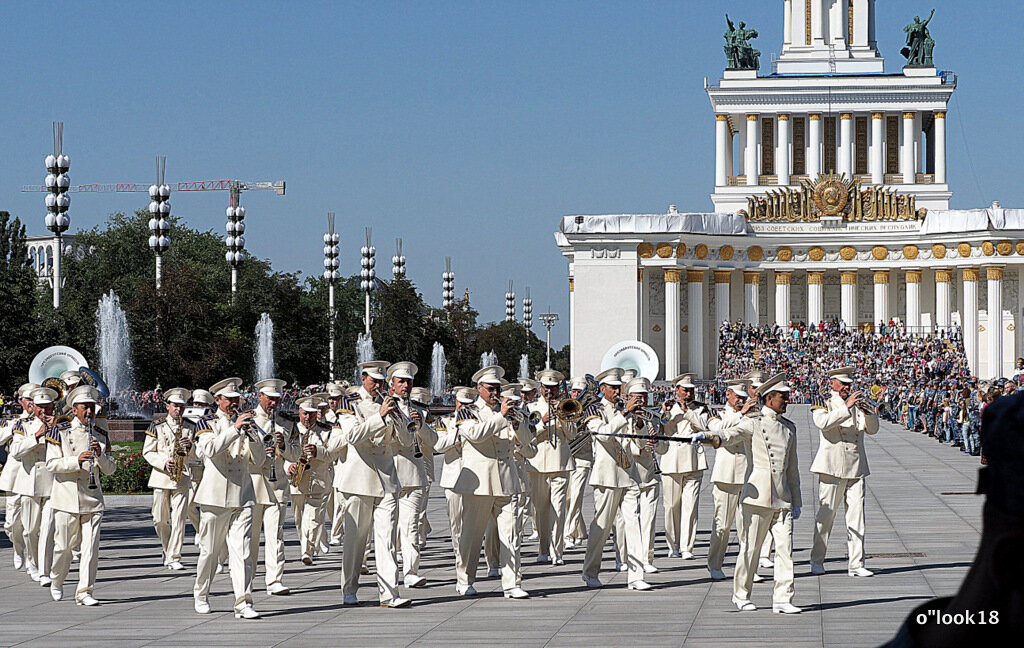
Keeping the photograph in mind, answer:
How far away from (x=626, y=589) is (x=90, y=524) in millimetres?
4526

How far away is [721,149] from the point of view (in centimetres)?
7894

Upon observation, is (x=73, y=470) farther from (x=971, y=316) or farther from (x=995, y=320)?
(x=971, y=316)

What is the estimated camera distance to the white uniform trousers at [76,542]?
1189cm

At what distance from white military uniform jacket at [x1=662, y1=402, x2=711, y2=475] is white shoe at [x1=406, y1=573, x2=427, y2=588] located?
9.84 feet

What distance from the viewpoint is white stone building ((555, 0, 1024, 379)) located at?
65062mm

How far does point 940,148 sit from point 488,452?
231 ft

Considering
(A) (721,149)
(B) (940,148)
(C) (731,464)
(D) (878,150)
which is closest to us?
(C) (731,464)

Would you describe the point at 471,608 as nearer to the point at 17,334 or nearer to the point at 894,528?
the point at 894,528

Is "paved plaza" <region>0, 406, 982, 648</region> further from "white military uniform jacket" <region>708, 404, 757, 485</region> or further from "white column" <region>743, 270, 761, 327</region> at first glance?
"white column" <region>743, 270, 761, 327</region>

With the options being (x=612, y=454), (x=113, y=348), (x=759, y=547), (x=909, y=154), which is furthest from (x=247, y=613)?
(x=909, y=154)

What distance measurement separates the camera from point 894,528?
16688 mm

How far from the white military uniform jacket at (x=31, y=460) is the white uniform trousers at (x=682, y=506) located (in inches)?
234

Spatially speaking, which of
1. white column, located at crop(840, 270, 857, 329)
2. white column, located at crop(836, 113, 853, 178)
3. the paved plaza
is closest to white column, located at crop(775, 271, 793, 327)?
white column, located at crop(840, 270, 857, 329)

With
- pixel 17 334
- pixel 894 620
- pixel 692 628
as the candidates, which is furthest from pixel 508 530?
pixel 17 334
